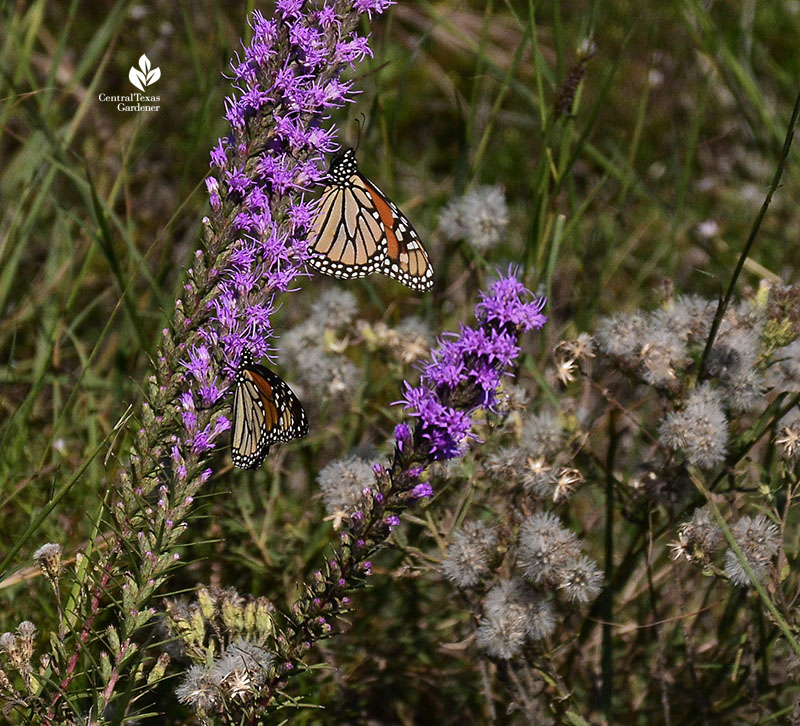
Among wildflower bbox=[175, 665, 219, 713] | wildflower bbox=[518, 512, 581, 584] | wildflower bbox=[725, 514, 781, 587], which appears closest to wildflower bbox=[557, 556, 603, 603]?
wildflower bbox=[518, 512, 581, 584]

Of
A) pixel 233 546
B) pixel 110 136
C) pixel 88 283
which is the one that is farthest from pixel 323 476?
pixel 110 136

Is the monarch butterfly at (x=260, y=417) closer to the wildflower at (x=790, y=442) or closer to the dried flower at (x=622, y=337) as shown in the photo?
the dried flower at (x=622, y=337)

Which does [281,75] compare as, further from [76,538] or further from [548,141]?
[76,538]

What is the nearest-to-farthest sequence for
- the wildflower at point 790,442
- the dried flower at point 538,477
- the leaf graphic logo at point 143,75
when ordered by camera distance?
1. the wildflower at point 790,442
2. the dried flower at point 538,477
3. the leaf graphic logo at point 143,75

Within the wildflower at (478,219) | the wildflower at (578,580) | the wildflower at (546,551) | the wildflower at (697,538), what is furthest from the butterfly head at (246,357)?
the wildflower at (478,219)

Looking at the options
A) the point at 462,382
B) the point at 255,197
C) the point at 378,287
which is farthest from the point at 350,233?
the point at 462,382

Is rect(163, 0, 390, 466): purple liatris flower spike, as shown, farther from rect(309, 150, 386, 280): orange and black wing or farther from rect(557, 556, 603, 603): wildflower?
rect(309, 150, 386, 280): orange and black wing

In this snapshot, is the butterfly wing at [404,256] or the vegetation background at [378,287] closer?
the vegetation background at [378,287]
